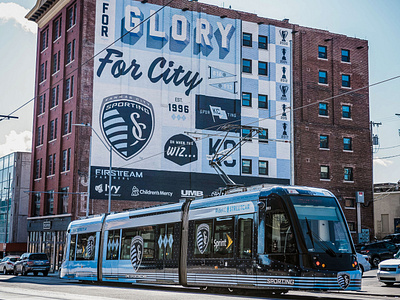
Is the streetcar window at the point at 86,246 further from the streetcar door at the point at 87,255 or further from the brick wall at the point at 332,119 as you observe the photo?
the brick wall at the point at 332,119

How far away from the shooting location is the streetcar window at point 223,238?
754 inches

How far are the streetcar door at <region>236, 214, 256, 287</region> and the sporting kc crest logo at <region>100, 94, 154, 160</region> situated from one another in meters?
29.4

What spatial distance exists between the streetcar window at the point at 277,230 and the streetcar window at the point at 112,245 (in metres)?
10.0

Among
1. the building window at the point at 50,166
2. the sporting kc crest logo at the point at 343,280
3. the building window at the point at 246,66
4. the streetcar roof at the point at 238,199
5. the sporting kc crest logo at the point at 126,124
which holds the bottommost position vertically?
the sporting kc crest logo at the point at 343,280

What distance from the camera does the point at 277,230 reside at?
57.4ft

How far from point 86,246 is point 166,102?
884 inches

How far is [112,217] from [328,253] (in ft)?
40.8

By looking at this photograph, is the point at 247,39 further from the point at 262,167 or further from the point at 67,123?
the point at 67,123

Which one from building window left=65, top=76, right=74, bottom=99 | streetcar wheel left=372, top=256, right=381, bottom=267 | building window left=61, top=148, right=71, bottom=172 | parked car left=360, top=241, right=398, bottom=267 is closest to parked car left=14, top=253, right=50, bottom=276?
building window left=61, top=148, right=71, bottom=172

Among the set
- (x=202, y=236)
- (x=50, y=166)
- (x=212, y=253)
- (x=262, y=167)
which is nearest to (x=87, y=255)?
(x=202, y=236)

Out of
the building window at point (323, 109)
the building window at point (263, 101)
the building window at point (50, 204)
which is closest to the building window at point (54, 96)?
the building window at point (50, 204)

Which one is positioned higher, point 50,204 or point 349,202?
point 349,202

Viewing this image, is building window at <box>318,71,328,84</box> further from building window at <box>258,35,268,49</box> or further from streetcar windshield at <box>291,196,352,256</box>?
streetcar windshield at <box>291,196,352,256</box>

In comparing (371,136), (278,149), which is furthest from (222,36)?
(371,136)
